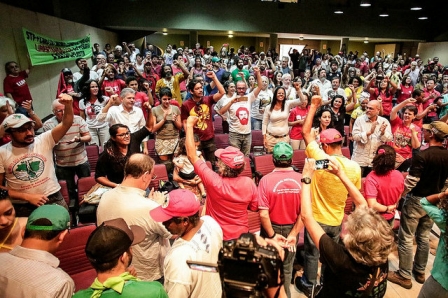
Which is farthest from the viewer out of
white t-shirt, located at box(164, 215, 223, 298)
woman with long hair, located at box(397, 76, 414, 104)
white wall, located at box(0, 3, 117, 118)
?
woman with long hair, located at box(397, 76, 414, 104)

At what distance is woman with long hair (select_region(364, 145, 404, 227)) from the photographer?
273 centimetres

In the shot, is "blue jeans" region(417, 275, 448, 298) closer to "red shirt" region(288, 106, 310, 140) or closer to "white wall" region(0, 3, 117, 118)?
"red shirt" region(288, 106, 310, 140)

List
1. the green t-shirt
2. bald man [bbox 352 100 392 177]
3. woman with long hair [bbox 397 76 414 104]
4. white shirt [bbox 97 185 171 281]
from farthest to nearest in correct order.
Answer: woman with long hair [bbox 397 76 414 104], bald man [bbox 352 100 392 177], white shirt [bbox 97 185 171 281], the green t-shirt

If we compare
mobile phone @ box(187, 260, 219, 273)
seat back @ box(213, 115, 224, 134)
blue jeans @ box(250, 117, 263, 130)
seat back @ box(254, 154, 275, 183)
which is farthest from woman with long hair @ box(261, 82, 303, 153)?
mobile phone @ box(187, 260, 219, 273)

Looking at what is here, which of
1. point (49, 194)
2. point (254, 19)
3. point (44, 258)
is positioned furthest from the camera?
point (254, 19)

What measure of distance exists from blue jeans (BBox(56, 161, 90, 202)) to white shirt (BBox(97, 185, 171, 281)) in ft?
6.71

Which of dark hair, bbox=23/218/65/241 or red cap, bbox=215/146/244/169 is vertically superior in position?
red cap, bbox=215/146/244/169

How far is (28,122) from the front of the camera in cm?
270

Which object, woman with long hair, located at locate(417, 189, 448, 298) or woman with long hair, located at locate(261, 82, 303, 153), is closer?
woman with long hair, located at locate(417, 189, 448, 298)

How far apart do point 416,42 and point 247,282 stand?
79.7 feet

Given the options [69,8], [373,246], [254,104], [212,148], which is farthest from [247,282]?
[69,8]

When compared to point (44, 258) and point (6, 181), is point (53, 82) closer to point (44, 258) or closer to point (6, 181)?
point (6, 181)

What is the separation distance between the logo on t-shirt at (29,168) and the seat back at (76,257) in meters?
0.72

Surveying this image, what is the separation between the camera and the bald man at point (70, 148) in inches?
148
